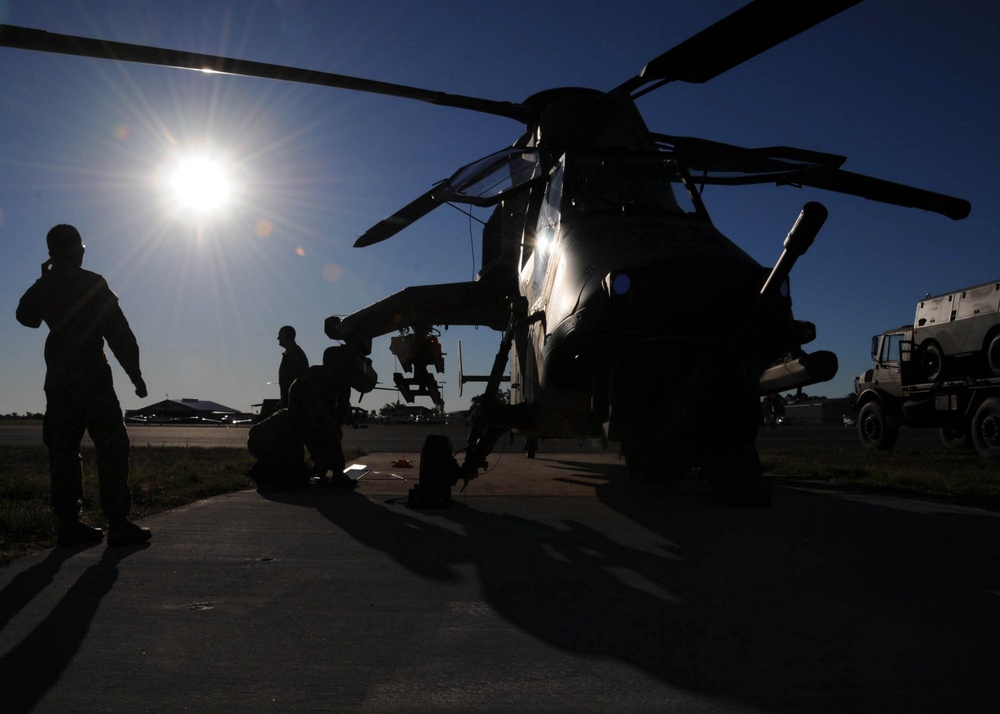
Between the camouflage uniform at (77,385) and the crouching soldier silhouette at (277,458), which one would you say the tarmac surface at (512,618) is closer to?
the camouflage uniform at (77,385)

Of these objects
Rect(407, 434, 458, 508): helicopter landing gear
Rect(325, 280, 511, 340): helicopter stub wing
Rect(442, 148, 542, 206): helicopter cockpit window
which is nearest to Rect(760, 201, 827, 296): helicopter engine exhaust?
Rect(442, 148, 542, 206): helicopter cockpit window

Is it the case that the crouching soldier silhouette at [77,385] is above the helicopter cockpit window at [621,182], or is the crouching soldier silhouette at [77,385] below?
below

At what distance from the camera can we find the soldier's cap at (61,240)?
16.0 ft

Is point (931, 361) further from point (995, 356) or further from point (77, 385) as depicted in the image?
point (77, 385)

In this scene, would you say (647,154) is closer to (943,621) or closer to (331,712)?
(943,621)

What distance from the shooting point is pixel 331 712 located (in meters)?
2.05

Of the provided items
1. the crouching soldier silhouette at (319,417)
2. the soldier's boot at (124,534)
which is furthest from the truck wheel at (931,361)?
the soldier's boot at (124,534)

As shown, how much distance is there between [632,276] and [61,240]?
3.65m

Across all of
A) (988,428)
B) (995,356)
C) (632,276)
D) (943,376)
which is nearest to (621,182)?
(632,276)

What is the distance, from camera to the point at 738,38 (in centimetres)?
556

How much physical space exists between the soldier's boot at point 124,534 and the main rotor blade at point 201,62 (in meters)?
4.14

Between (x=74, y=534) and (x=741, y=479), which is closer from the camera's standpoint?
(x=74, y=534)

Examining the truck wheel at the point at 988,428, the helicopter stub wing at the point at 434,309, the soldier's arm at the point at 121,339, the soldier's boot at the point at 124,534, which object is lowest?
the soldier's boot at the point at 124,534

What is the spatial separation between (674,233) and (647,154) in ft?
5.32
